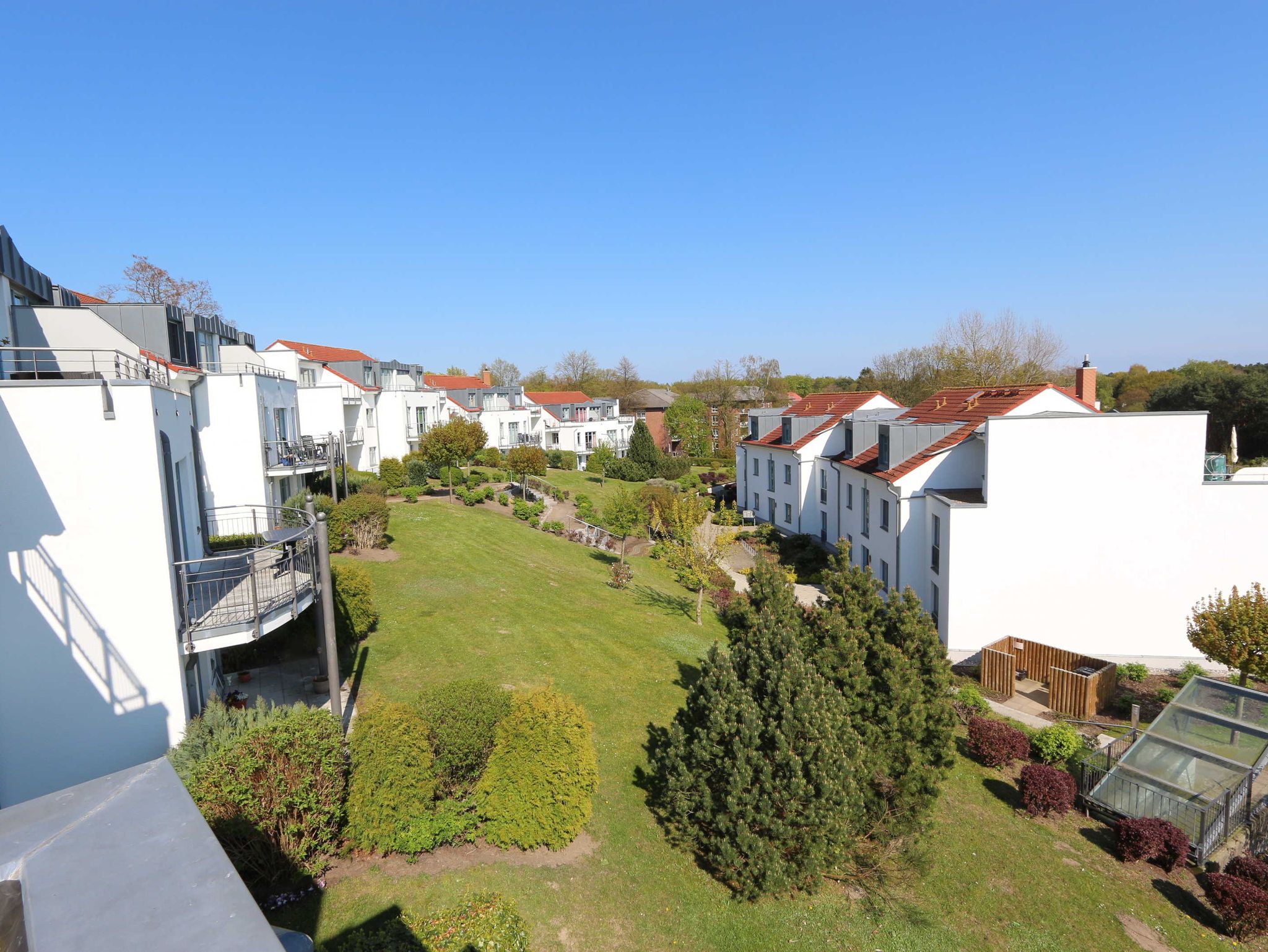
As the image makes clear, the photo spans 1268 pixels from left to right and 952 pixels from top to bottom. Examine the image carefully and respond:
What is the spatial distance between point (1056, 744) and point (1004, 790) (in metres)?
2.00

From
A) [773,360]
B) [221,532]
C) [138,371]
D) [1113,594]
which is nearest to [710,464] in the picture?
[773,360]

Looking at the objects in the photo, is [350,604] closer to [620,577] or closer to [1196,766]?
[620,577]

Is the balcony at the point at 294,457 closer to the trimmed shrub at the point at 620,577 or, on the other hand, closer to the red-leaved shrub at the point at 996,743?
the trimmed shrub at the point at 620,577

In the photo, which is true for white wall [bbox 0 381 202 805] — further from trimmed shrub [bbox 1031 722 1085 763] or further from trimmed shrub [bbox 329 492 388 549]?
trimmed shrub [bbox 1031 722 1085 763]

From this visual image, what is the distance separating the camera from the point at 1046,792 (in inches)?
537

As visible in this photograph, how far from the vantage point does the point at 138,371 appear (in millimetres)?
12289

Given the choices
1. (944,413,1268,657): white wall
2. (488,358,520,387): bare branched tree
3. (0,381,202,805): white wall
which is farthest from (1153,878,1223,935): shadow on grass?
(488,358,520,387): bare branched tree

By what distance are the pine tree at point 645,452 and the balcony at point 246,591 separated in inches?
1816

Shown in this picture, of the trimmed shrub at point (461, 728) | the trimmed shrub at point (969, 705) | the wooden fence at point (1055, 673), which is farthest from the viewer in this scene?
the wooden fence at point (1055, 673)

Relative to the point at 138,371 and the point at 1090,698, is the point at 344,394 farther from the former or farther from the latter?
the point at 1090,698

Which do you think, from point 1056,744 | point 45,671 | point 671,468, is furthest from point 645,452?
point 45,671

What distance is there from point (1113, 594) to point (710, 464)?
48752 millimetres

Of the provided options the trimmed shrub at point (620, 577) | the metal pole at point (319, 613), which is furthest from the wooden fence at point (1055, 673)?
the metal pole at point (319, 613)

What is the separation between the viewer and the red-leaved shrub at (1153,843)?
39.9 feet
